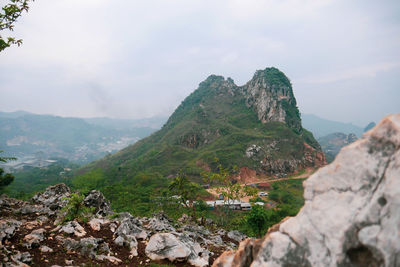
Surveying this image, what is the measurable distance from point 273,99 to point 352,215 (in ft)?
389

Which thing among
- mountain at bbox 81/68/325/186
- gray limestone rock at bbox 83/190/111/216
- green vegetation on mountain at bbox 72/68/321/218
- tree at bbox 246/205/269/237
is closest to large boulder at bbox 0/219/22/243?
gray limestone rock at bbox 83/190/111/216

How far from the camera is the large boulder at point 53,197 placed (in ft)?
59.6

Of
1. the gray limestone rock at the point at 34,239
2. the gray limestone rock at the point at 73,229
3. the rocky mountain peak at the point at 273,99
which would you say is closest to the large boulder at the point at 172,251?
the gray limestone rock at the point at 73,229

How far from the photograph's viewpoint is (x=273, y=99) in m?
115

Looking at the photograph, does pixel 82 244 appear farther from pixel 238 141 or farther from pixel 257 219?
pixel 238 141

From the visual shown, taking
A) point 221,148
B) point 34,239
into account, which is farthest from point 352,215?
point 221,148

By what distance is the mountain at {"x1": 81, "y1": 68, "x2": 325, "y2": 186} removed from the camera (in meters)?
80.8

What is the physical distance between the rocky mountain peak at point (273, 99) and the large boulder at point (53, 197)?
4028 inches

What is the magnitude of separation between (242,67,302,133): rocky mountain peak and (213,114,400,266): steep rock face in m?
110

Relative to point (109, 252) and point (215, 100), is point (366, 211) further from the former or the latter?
point (215, 100)

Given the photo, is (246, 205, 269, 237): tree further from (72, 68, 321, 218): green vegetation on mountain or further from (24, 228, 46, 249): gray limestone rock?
(72, 68, 321, 218): green vegetation on mountain

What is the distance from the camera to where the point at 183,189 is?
29031 mm

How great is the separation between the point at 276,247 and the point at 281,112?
11343cm

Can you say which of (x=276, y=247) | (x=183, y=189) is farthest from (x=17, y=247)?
(x=183, y=189)
